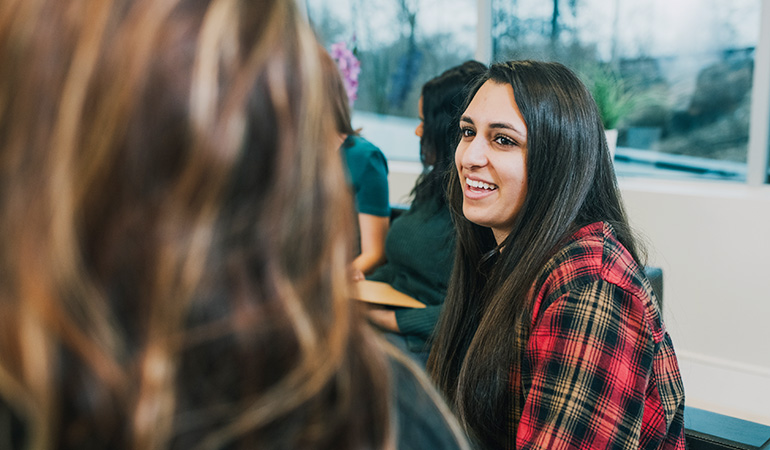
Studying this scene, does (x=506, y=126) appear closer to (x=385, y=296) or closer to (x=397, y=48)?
(x=385, y=296)

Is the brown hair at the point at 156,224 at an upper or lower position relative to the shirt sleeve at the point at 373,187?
upper

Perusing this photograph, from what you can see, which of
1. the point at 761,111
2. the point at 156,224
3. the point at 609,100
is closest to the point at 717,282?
the point at 761,111

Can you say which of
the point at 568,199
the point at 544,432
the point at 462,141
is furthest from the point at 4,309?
the point at 462,141

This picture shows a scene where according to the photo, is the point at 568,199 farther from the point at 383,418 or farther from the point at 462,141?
the point at 383,418

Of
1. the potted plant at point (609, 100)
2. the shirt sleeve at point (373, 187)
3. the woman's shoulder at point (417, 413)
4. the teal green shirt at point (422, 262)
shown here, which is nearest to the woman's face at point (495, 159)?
the teal green shirt at point (422, 262)

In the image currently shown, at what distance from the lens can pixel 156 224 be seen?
1.55 feet

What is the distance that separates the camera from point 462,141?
1632mm

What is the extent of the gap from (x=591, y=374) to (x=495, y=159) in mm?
528

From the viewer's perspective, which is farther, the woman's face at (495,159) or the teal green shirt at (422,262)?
the teal green shirt at (422,262)

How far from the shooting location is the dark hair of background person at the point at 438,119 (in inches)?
95.9

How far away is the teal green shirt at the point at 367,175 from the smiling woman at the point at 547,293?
1.26 metres

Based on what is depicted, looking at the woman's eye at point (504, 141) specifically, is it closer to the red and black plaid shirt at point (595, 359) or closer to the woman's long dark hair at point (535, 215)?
the woman's long dark hair at point (535, 215)

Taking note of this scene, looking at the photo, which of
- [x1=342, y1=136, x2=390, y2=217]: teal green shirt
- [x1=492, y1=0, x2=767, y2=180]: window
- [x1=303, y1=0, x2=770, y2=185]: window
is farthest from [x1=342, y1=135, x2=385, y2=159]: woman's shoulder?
[x1=492, y1=0, x2=767, y2=180]: window

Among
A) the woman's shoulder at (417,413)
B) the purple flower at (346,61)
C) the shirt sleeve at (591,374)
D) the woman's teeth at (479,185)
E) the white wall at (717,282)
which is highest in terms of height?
the purple flower at (346,61)
